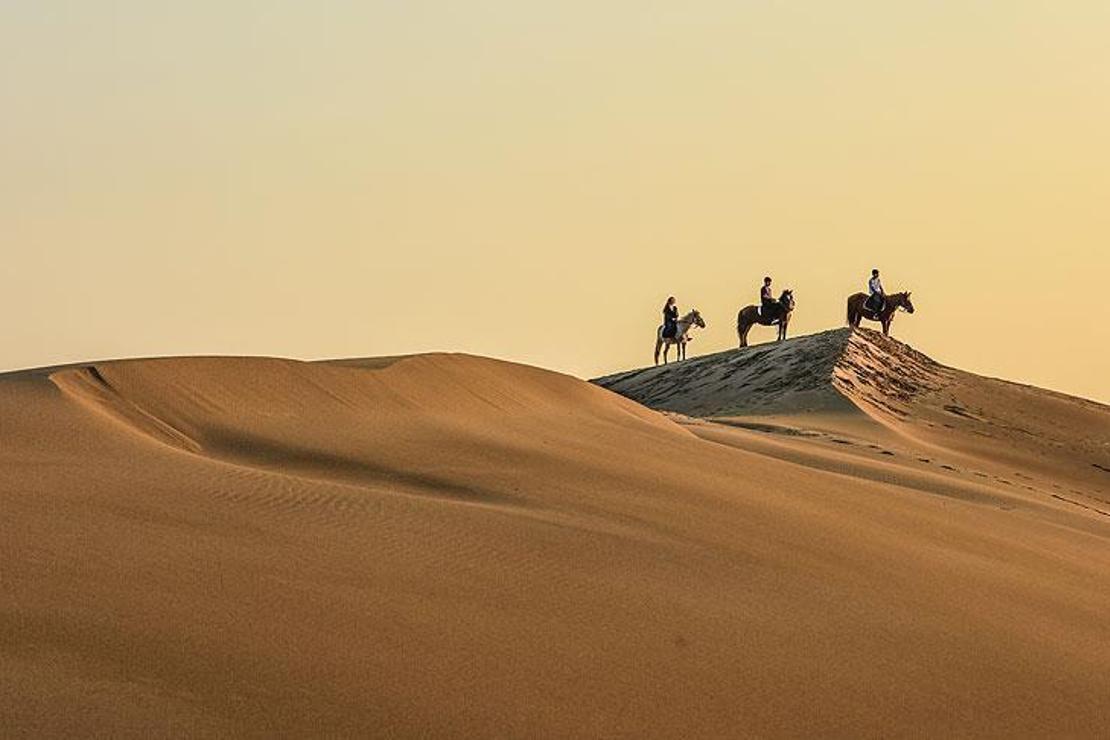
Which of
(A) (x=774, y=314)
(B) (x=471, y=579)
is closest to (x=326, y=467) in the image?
(B) (x=471, y=579)

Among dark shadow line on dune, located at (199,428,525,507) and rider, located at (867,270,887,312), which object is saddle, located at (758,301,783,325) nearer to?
rider, located at (867,270,887,312)

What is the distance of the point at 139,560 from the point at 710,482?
5.18 m

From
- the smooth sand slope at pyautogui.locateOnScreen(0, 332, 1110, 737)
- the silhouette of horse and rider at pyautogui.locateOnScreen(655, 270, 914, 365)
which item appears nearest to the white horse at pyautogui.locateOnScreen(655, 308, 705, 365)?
the silhouette of horse and rider at pyautogui.locateOnScreen(655, 270, 914, 365)

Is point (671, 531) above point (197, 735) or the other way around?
above

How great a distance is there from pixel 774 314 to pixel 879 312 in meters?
2.02

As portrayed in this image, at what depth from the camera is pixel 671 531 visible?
8.48 m

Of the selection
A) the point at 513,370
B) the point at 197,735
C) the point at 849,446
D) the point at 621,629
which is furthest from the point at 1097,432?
the point at 197,735

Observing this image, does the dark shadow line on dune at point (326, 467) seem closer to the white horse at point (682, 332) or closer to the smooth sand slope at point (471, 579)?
the smooth sand slope at point (471, 579)

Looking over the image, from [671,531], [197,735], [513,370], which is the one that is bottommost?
[197,735]

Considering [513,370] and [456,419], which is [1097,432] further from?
[456,419]

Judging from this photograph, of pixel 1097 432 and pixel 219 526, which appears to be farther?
pixel 1097 432

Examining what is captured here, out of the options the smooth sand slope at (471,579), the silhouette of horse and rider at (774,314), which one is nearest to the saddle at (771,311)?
the silhouette of horse and rider at (774,314)

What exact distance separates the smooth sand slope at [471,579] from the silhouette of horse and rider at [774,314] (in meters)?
20.7

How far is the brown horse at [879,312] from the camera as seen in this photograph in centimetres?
3372
